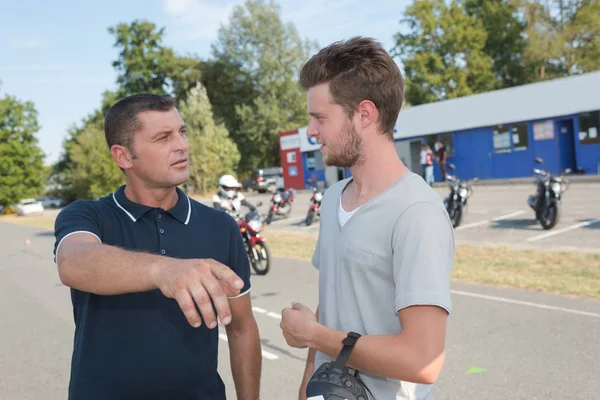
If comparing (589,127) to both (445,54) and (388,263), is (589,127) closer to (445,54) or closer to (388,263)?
(388,263)

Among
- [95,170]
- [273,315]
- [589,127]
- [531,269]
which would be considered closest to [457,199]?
[531,269]

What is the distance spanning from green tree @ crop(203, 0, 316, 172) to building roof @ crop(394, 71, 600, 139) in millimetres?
25899

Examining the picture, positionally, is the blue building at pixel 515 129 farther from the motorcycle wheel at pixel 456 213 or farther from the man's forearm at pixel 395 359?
the man's forearm at pixel 395 359

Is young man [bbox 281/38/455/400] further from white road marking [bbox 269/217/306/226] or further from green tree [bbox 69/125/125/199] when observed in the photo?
green tree [bbox 69/125/125/199]

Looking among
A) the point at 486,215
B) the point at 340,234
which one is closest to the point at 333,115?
the point at 340,234

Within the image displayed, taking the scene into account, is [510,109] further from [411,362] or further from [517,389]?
[411,362]

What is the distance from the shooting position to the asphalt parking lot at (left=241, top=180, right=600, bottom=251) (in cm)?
1095

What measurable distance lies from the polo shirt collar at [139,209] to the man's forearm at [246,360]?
1.75 feet

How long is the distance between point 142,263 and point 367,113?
2.84 ft

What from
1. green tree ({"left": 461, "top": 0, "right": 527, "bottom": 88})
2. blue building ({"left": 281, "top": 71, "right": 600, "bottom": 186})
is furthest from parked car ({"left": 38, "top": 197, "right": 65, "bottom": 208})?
blue building ({"left": 281, "top": 71, "right": 600, "bottom": 186})

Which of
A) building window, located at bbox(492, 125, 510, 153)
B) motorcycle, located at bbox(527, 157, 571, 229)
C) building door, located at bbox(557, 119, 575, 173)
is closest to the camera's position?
motorcycle, located at bbox(527, 157, 571, 229)

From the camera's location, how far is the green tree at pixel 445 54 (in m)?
49.6

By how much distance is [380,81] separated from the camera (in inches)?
72.7

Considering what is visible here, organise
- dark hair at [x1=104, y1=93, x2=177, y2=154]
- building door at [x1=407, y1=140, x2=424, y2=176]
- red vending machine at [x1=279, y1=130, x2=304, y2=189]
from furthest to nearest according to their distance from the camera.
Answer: red vending machine at [x1=279, y1=130, x2=304, y2=189], building door at [x1=407, y1=140, x2=424, y2=176], dark hair at [x1=104, y1=93, x2=177, y2=154]
